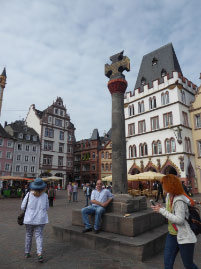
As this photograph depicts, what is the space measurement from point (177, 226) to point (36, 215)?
10.1 ft

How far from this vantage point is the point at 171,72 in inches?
1240

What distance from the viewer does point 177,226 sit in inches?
124

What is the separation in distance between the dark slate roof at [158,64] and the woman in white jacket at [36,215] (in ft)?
101

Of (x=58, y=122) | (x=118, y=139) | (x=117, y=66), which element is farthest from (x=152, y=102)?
(x=118, y=139)

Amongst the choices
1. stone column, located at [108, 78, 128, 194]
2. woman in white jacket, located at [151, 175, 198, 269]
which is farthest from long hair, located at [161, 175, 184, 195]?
stone column, located at [108, 78, 128, 194]

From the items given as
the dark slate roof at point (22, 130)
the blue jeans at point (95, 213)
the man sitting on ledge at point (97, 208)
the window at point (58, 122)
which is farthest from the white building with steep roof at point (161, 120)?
the blue jeans at point (95, 213)

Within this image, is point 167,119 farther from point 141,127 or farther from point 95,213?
point 95,213

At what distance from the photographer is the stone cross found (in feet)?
30.0

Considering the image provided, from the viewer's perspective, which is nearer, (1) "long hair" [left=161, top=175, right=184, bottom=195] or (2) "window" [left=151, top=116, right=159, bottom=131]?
(1) "long hair" [left=161, top=175, right=184, bottom=195]

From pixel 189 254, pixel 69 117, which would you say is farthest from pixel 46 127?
pixel 189 254

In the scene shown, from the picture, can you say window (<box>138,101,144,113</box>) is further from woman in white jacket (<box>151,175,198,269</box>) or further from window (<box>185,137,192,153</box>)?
woman in white jacket (<box>151,175,198,269</box>)

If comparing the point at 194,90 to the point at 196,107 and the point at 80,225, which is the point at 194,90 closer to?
the point at 196,107

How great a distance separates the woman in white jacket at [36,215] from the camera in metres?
4.70

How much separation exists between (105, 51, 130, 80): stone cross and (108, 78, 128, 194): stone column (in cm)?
44
